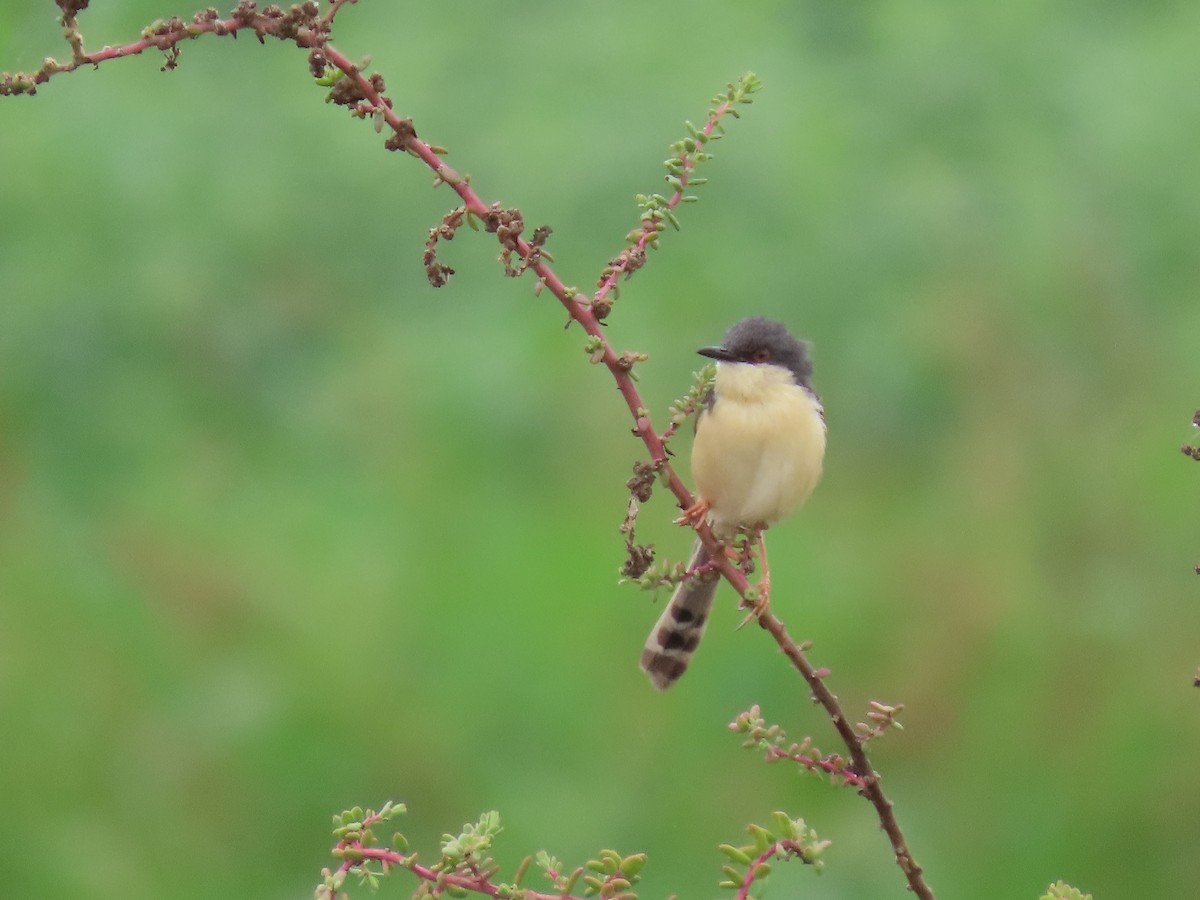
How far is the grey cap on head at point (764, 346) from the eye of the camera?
4.87m

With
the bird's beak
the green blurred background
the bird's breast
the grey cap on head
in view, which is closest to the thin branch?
the bird's beak

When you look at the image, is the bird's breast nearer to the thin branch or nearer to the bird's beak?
the bird's beak

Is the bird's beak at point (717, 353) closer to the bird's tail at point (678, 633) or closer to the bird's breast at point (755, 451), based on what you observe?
the bird's breast at point (755, 451)

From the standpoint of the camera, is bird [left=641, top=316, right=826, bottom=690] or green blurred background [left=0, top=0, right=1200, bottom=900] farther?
green blurred background [left=0, top=0, right=1200, bottom=900]

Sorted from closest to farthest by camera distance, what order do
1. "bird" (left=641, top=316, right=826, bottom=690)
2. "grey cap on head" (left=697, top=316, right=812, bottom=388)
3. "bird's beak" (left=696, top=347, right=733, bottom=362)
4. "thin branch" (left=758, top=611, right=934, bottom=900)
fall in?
"thin branch" (left=758, top=611, right=934, bottom=900)
"bird's beak" (left=696, top=347, right=733, bottom=362)
"bird" (left=641, top=316, right=826, bottom=690)
"grey cap on head" (left=697, top=316, right=812, bottom=388)

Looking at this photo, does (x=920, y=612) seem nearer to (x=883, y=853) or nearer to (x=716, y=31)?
(x=883, y=853)

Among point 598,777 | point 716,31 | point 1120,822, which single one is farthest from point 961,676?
point 716,31

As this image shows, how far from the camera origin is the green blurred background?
6.21 meters

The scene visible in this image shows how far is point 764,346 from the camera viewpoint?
489 centimetres

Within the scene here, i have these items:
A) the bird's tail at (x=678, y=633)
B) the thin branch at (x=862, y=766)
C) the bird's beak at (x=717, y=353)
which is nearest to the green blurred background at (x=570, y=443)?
the bird's tail at (x=678, y=633)

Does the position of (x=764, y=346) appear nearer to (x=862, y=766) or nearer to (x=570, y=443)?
(x=570, y=443)

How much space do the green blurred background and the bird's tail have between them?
1447 millimetres

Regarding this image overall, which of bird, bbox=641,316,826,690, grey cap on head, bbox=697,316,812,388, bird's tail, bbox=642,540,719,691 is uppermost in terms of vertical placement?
grey cap on head, bbox=697,316,812,388

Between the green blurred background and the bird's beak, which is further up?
the green blurred background
